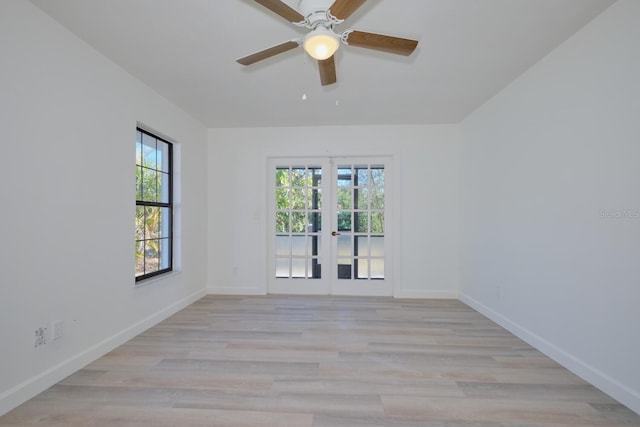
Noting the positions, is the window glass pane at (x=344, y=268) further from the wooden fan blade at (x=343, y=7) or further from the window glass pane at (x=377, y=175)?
the wooden fan blade at (x=343, y=7)

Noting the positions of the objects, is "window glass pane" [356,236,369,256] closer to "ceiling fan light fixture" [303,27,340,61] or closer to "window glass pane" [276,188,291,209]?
"window glass pane" [276,188,291,209]

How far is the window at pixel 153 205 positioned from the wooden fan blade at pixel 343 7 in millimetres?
2514

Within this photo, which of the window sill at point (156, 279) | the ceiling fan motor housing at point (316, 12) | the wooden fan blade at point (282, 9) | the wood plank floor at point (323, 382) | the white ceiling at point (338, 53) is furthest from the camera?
the window sill at point (156, 279)

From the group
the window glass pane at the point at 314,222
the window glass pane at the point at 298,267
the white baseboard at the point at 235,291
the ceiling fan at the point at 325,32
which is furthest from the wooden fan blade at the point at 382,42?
the white baseboard at the point at 235,291

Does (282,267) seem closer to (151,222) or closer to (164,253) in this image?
(164,253)

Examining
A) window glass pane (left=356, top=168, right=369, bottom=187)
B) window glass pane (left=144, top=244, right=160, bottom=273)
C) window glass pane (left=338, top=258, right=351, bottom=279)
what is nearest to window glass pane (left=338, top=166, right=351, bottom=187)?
window glass pane (left=356, top=168, right=369, bottom=187)

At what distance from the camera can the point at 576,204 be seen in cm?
228

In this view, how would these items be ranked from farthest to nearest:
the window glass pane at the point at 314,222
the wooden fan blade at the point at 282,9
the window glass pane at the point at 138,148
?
the window glass pane at the point at 314,222 < the window glass pane at the point at 138,148 < the wooden fan blade at the point at 282,9

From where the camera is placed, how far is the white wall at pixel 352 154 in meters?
4.30

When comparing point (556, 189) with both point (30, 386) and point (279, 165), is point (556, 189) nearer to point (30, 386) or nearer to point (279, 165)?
point (279, 165)

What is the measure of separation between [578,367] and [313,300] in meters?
2.78

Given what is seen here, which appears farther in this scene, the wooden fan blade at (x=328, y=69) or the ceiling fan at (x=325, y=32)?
the wooden fan blade at (x=328, y=69)

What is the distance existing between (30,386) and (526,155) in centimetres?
417

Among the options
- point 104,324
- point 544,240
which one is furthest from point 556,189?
point 104,324
